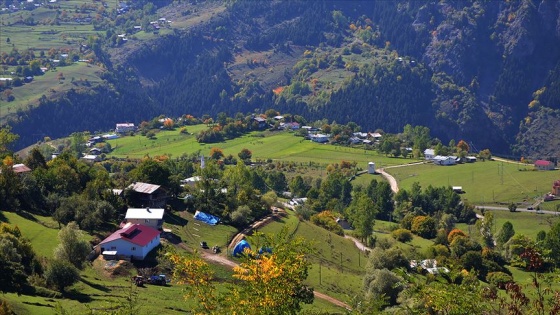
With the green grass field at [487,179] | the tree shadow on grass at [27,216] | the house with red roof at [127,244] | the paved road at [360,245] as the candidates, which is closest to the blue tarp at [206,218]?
the house with red roof at [127,244]

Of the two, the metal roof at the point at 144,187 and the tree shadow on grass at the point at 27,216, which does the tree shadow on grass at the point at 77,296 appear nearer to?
the tree shadow on grass at the point at 27,216

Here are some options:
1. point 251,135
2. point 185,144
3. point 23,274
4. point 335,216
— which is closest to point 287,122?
point 251,135

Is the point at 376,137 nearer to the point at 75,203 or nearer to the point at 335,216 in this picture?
the point at 335,216

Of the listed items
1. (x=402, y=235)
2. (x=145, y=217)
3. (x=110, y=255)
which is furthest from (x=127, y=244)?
(x=402, y=235)

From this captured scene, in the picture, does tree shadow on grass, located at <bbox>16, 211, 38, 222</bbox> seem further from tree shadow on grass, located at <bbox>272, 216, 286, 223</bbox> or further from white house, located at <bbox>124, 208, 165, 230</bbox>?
tree shadow on grass, located at <bbox>272, 216, 286, 223</bbox>

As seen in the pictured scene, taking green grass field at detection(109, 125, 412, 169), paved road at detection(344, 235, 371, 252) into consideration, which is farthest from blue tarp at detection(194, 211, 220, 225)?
green grass field at detection(109, 125, 412, 169)

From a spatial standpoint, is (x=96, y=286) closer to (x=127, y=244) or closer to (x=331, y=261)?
(x=127, y=244)

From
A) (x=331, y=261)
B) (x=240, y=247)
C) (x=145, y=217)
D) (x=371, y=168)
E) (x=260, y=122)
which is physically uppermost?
(x=145, y=217)
